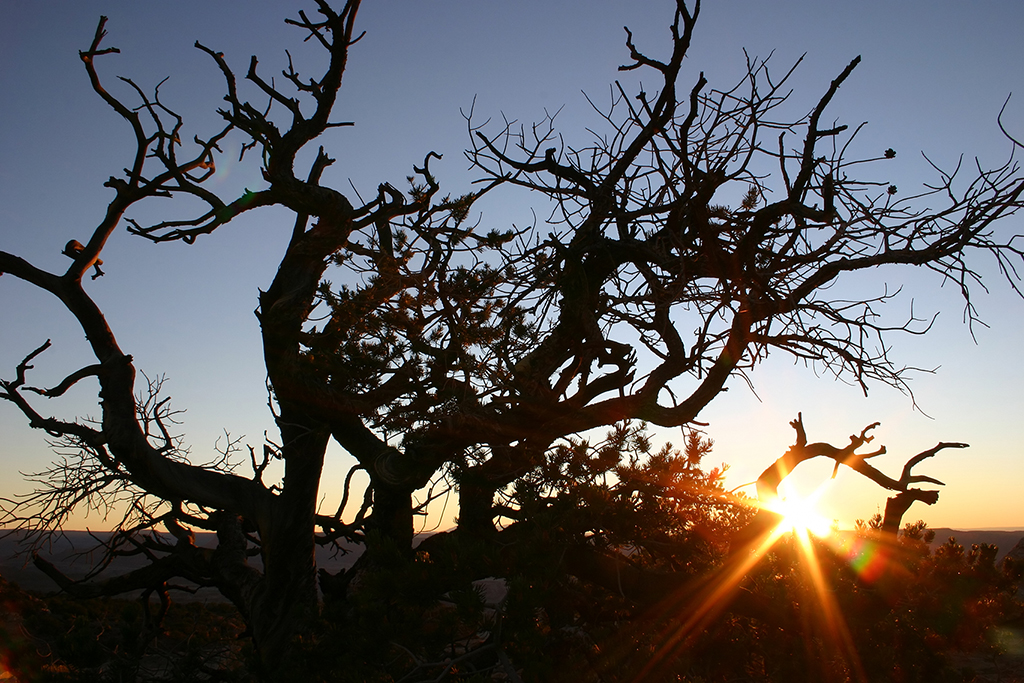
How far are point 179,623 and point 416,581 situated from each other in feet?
43.4

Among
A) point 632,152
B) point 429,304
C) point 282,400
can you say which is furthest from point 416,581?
point 632,152

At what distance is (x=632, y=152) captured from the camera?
467 cm

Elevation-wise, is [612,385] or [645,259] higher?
[645,259]

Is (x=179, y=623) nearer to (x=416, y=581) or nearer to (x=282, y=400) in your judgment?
(x=282, y=400)

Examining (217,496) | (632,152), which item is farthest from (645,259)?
(217,496)

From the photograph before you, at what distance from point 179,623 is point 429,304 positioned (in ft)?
43.0

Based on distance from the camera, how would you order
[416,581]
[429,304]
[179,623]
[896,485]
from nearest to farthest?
1. [416,581]
2. [429,304]
3. [896,485]
4. [179,623]

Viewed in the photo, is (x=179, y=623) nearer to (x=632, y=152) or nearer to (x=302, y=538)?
(x=302, y=538)

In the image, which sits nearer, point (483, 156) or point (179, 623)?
point (483, 156)

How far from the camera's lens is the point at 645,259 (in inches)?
195

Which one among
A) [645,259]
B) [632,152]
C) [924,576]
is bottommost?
[924,576]

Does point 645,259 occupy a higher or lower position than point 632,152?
lower

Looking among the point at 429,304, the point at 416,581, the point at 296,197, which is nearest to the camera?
the point at 416,581

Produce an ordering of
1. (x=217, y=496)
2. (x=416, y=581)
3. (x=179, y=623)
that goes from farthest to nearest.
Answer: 1. (x=179, y=623)
2. (x=217, y=496)
3. (x=416, y=581)
